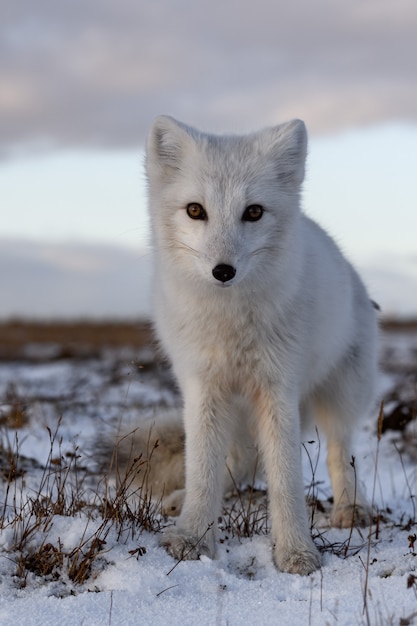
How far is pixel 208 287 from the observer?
12.5 feet

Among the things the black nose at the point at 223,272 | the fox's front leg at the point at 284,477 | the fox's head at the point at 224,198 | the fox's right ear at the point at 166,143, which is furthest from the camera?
the fox's right ear at the point at 166,143

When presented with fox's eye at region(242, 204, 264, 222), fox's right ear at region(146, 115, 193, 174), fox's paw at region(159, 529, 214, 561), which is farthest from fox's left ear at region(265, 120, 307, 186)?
fox's paw at region(159, 529, 214, 561)

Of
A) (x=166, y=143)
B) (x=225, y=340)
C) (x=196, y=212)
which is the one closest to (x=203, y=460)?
(x=225, y=340)

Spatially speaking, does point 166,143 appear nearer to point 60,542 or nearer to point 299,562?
point 60,542

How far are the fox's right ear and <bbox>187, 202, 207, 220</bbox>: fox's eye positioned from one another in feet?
0.98

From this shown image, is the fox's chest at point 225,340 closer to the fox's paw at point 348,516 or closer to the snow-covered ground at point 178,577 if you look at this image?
the snow-covered ground at point 178,577

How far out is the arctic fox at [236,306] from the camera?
3.64 m

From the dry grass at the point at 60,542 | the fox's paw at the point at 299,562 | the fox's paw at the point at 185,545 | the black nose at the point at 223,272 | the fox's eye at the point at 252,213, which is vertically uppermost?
the fox's eye at the point at 252,213

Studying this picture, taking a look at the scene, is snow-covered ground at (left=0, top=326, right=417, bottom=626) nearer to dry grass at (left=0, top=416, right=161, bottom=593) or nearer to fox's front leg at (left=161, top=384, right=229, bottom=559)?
dry grass at (left=0, top=416, right=161, bottom=593)

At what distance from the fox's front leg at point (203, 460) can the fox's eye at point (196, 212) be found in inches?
34.4

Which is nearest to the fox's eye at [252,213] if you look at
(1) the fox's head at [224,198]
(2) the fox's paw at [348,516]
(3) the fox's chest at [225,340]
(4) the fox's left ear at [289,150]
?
(1) the fox's head at [224,198]

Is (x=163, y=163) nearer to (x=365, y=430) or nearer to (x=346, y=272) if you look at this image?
(x=346, y=272)

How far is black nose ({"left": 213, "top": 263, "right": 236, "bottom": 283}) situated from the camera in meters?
3.42

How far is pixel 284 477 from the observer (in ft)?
12.7
